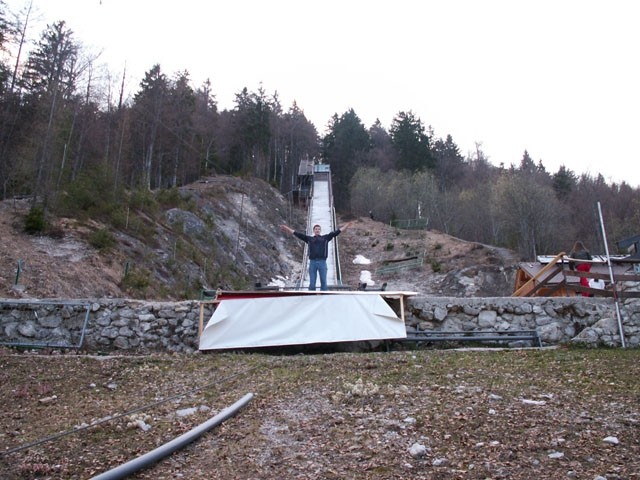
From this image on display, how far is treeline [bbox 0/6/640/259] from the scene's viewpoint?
65.2 feet

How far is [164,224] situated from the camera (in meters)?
23.1

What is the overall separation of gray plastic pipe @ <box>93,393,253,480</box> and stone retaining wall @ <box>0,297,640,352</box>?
4158mm

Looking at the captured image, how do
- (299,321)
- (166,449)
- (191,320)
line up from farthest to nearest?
(191,320) → (299,321) → (166,449)

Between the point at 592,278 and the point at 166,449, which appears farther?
the point at 592,278

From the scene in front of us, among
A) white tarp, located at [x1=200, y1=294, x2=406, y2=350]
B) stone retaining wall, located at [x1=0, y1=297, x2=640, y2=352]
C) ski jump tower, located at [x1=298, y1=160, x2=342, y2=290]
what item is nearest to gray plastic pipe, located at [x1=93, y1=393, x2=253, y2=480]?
white tarp, located at [x1=200, y1=294, x2=406, y2=350]

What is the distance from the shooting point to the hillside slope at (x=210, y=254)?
1348 centimetres

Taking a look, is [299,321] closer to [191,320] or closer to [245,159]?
[191,320]

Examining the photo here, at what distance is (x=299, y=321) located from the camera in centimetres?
855

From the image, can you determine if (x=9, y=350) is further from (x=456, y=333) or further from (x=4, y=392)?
(x=456, y=333)

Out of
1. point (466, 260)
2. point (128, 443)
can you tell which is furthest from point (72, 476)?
point (466, 260)

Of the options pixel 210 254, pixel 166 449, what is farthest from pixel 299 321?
pixel 210 254

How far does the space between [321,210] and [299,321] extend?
28.6 meters

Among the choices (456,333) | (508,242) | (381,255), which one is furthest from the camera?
(508,242)

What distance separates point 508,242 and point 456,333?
33059 mm
